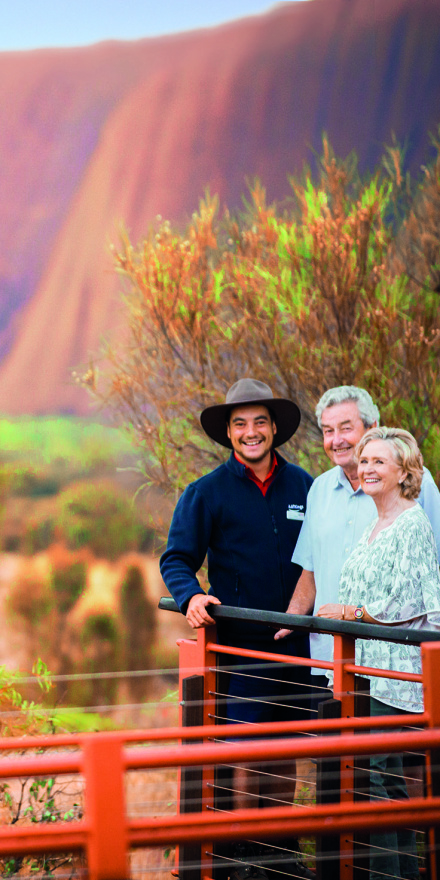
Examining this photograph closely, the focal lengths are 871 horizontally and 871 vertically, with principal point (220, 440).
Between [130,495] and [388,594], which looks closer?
[388,594]

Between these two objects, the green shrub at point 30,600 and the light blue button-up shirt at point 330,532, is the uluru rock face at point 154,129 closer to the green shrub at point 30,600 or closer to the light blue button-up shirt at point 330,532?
the green shrub at point 30,600

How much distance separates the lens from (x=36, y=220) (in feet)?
Result: 21.0

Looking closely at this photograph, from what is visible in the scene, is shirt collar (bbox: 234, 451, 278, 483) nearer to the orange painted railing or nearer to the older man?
the older man

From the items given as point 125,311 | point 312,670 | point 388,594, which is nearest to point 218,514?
point 312,670

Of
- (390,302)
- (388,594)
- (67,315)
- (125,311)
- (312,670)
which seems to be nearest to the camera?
(388,594)

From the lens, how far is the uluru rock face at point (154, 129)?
6.39m

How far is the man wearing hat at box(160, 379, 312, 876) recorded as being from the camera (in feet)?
8.17

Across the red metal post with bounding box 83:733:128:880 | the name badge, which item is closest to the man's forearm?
the name badge

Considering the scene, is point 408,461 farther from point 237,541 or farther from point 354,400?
point 237,541

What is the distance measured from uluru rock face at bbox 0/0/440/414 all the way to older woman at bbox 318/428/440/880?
14.3 feet

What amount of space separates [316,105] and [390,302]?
230cm

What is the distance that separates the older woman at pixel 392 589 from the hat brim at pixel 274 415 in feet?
1.87

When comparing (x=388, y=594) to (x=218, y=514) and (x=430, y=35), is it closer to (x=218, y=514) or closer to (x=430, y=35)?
(x=218, y=514)

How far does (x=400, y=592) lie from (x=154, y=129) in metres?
5.49
